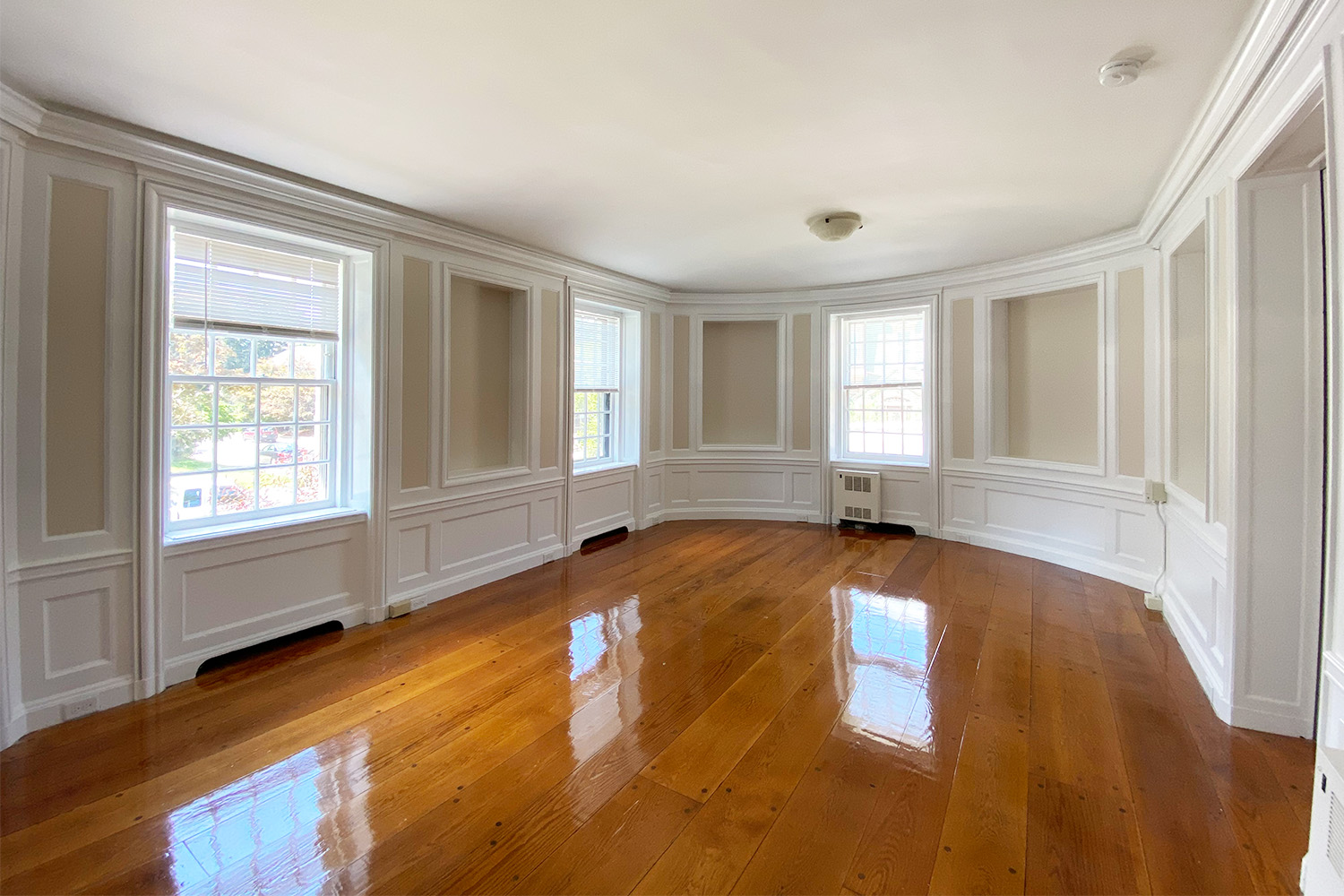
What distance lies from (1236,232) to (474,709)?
390cm

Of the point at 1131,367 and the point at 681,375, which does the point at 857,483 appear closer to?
the point at 681,375

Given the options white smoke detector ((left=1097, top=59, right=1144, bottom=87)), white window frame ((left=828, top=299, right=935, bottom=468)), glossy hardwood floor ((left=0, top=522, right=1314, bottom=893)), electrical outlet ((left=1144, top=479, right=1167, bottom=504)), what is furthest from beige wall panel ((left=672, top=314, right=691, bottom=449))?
white smoke detector ((left=1097, top=59, right=1144, bottom=87))

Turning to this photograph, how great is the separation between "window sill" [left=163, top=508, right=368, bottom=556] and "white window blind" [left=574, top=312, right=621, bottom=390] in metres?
2.47

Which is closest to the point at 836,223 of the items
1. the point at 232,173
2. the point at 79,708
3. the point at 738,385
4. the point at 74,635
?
the point at 738,385

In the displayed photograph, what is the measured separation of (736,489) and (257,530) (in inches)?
190

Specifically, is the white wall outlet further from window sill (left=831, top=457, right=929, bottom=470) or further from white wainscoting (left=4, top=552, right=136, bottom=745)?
window sill (left=831, top=457, right=929, bottom=470)

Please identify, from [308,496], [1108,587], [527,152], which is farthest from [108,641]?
[1108,587]

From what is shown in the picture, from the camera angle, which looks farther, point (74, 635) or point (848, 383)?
point (848, 383)

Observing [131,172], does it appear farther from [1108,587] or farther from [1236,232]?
[1108,587]

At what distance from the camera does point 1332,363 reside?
1.66 m

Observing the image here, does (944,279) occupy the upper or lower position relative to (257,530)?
upper

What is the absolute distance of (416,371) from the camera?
393 cm

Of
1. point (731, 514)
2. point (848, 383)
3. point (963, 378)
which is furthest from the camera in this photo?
point (731, 514)

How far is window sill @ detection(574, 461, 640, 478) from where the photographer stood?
5605 mm
